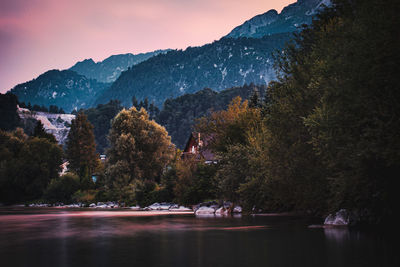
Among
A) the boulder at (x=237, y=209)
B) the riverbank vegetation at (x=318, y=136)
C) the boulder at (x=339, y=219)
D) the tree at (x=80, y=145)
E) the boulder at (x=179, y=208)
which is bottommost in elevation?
the boulder at (x=179, y=208)

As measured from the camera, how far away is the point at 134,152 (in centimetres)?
7112

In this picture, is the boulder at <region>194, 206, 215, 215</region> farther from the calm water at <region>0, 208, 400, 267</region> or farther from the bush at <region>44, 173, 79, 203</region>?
the bush at <region>44, 173, 79, 203</region>

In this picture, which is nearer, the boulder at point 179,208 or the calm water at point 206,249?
the calm water at point 206,249

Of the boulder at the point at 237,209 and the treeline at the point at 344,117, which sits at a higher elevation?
the treeline at the point at 344,117

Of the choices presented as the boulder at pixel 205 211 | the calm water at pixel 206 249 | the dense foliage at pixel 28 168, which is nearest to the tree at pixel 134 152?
the boulder at pixel 205 211

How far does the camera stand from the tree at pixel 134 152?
70125mm

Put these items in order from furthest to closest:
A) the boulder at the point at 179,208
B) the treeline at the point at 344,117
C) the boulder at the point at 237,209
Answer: the boulder at the point at 179,208 → the boulder at the point at 237,209 → the treeline at the point at 344,117

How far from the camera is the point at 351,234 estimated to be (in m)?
21.4

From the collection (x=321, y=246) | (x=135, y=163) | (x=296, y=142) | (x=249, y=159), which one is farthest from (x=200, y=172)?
(x=321, y=246)

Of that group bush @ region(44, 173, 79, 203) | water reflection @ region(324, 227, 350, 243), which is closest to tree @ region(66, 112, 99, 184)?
bush @ region(44, 173, 79, 203)

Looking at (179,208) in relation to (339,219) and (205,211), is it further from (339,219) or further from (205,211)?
(339,219)

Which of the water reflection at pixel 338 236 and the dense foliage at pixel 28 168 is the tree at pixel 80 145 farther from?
the water reflection at pixel 338 236

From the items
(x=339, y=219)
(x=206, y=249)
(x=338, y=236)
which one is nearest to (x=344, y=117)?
(x=338, y=236)

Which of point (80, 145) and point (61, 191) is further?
point (80, 145)
